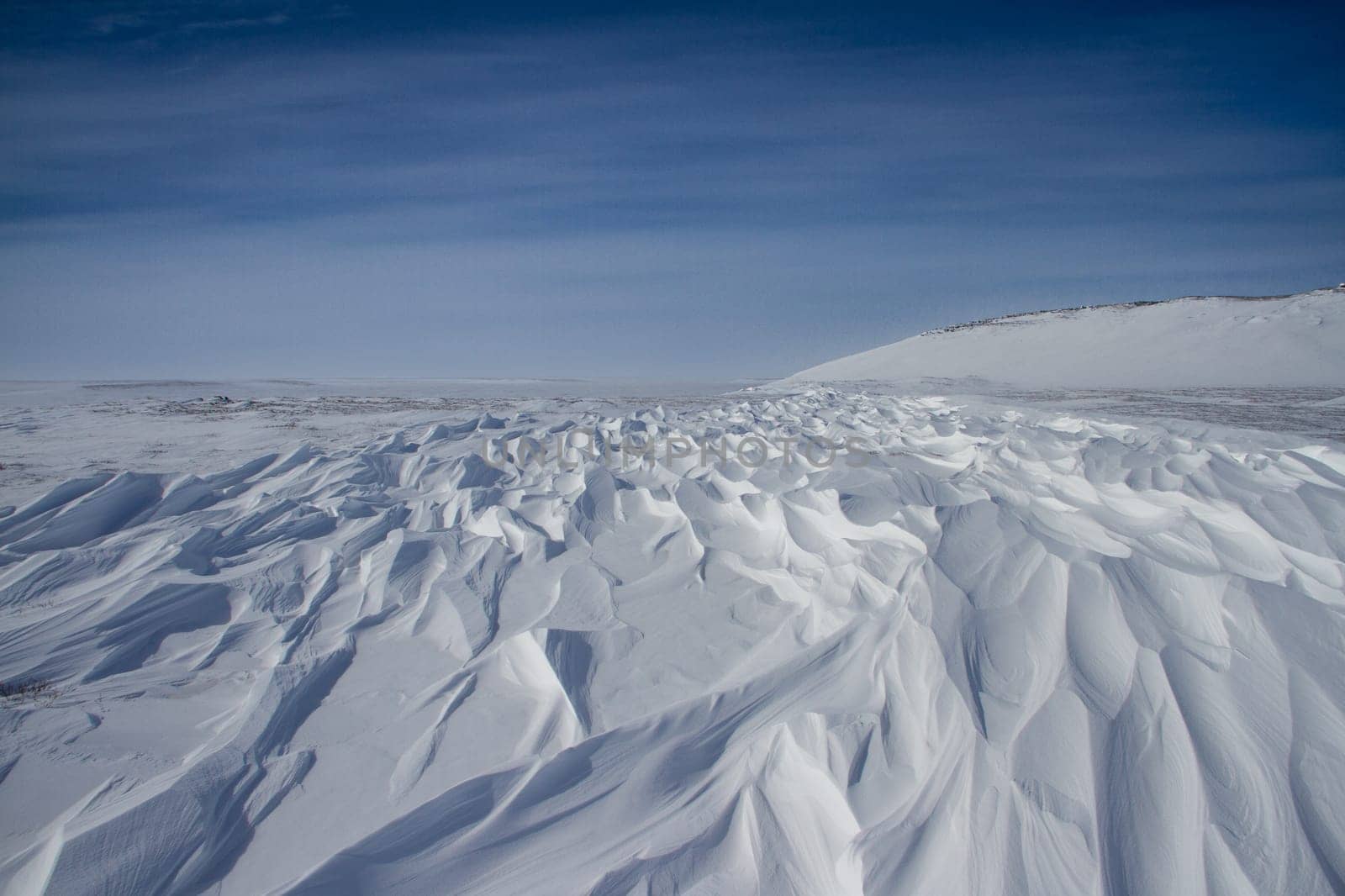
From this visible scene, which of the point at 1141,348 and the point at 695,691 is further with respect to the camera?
the point at 1141,348

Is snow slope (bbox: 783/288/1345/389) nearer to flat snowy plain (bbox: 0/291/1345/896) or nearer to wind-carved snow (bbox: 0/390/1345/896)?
flat snowy plain (bbox: 0/291/1345/896)

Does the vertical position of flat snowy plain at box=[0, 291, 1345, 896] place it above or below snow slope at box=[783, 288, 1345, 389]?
above

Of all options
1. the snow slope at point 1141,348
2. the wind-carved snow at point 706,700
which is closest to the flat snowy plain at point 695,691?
the wind-carved snow at point 706,700

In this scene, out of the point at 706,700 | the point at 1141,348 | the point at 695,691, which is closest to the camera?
the point at 706,700

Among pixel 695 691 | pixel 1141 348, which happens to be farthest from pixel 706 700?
pixel 1141 348

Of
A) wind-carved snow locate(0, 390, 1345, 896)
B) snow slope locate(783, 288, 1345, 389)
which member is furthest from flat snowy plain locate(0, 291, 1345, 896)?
snow slope locate(783, 288, 1345, 389)

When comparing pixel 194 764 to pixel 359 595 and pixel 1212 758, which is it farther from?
pixel 1212 758

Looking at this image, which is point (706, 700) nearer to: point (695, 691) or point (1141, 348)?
point (695, 691)
